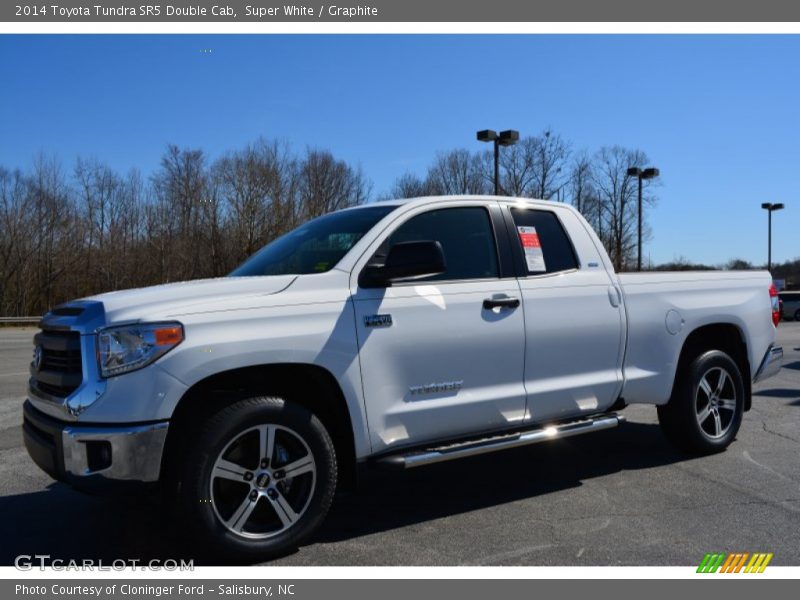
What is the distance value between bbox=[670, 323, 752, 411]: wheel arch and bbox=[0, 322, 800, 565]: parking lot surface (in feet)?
2.22

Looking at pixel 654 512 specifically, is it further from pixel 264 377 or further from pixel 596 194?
pixel 596 194

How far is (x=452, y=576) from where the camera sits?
362 cm

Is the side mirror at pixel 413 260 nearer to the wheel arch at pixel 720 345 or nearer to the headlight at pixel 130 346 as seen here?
the headlight at pixel 130 346

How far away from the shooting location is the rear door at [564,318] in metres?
4.86

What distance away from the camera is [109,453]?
3.48 meters

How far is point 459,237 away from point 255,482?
6.71 feet

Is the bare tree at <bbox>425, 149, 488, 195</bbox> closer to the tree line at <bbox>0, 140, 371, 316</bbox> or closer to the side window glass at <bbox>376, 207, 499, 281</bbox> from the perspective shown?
the tree line at <bbox>0, 140, 371, 316</bbox>

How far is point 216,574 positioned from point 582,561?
186 centimetres

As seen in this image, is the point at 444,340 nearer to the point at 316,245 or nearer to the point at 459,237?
the point at 459,237

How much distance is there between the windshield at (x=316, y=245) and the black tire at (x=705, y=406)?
9.41ft

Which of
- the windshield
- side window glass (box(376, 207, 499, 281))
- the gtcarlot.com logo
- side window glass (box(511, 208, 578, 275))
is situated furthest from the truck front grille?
the gtcarlot.com logo

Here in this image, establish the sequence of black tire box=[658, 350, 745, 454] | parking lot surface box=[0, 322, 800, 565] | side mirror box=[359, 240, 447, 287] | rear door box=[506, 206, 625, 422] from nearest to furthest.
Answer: parking lot surface box=[0, 322, 800, 565]
side mirror box=[359, 240, 447, 287]
rear door box=[506, 206, 625, 422]
black tire box=[658, 350, 745, 454]

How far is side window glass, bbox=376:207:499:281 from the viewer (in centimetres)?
467
